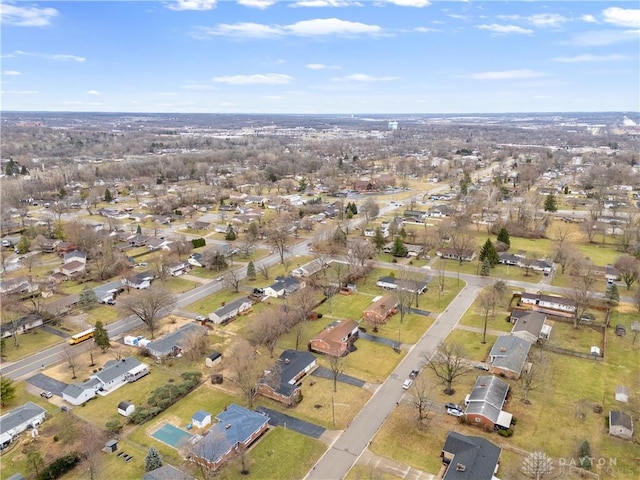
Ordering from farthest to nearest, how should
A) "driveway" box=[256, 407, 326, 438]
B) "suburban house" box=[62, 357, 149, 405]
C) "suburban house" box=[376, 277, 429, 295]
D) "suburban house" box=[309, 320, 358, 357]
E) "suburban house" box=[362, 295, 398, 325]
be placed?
1. "suburban house" box=[376, 277, 429, 295]
2. "suburban house" box=[362, 295, 398, 325]
3. "suburban house" box=[309, 320, 358, 357]
4. "suburban house" box=[62, 357, 149, 405]
5. "driveway" box=[256, 407, 326, 438]

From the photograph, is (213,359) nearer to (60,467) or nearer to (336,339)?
(336,339)

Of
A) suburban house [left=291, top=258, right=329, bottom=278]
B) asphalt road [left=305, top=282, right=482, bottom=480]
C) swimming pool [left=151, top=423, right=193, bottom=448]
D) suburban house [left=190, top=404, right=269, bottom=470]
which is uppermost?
Answer: suburban house [left=291, top=258, right=329, bottom=278]

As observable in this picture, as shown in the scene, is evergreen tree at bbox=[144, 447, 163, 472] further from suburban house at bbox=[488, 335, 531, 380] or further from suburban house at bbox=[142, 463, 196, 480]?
suburban house at bbox=[488, 335, 531, 380]

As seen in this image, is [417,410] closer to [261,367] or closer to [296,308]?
[261,367]

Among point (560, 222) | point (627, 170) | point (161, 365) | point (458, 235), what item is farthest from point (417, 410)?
point (627, 170)

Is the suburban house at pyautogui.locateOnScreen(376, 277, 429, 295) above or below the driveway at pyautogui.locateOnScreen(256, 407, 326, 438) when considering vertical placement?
above

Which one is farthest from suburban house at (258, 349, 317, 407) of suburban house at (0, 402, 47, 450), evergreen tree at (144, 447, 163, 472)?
suburban house at (0, 402, 47, 450)

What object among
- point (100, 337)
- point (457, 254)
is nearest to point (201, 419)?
point (100, 337)
